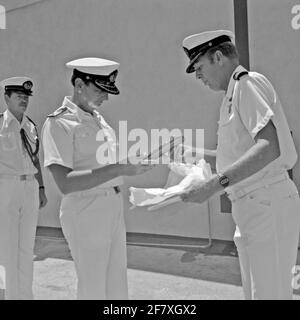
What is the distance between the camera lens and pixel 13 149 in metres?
3.54

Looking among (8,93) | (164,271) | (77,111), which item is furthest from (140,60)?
(77,111)

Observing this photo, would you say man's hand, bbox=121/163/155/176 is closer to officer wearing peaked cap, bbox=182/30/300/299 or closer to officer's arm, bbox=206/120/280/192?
officer wearing peaked cap, bbox=182/30/300/299

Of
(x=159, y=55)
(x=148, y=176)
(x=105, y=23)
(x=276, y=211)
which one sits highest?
(x=105, y=23)

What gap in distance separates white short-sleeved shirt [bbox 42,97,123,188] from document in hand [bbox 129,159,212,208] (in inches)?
10.8

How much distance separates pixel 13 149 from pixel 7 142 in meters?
0.08

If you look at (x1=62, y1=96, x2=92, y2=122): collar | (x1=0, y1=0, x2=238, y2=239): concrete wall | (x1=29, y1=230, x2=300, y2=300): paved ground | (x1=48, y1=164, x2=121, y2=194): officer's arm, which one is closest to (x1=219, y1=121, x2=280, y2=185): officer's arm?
(x1=48, y1=164, x2=121, y2=194): officer's arm

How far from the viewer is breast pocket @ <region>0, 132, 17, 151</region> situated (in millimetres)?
3547

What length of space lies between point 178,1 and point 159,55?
67cm

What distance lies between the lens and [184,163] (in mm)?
2484

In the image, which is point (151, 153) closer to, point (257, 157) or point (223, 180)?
point (223, 180)

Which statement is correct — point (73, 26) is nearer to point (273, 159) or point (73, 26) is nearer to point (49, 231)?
point (49, 231)

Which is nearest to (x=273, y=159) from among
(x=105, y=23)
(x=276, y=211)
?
(x=276, y=211)

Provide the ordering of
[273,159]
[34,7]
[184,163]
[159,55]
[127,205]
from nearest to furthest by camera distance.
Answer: [273,159] < [184,163] < [159,55] < [127,205] < [34,7]

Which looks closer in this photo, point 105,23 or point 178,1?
point 178,1
